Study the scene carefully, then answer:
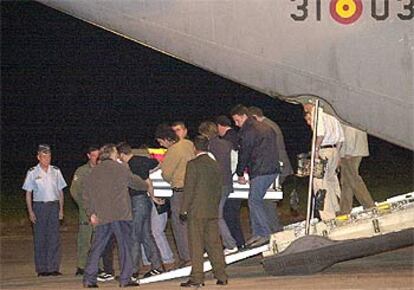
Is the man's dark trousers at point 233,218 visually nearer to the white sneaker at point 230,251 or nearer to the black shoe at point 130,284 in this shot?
the white sneaker at point 230,251

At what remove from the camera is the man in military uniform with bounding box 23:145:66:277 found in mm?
13133

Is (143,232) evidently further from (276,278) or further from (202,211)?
(276,278)

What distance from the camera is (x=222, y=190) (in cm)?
1242

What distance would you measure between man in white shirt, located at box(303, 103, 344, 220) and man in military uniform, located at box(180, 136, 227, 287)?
3.64ft

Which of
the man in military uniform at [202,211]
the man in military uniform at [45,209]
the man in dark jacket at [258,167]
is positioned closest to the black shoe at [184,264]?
the man in dark jacket at [258,167]

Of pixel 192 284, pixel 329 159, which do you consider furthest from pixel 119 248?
pixel 329 159

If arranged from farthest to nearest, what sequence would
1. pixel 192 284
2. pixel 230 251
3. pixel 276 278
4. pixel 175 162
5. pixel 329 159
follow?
pixel 230 251, pixel 175 162, pixel 329 159, pixel 276 278, pixel 192 284

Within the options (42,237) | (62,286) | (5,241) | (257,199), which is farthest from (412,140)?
(5,241)

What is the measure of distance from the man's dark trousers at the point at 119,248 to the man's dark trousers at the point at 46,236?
4.66ft

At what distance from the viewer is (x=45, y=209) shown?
13164 millimetres

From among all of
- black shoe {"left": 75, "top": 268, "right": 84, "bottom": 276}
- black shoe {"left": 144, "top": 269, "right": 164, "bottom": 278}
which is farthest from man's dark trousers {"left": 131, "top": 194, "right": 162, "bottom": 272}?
black shoe {"left": 75, "top": 268, "right": 84, "bottom": 276}

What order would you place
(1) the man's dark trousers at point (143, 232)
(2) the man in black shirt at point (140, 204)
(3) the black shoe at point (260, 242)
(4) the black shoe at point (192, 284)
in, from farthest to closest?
(2) the man in black shirt at point (140, 204), (1) the man's dark trousers at point (143, 232), (3) the black shoe at point (260, 242), (4) the black shoe at point (192, 284)

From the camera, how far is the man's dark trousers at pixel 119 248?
11.8 metres

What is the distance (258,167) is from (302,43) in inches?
137
